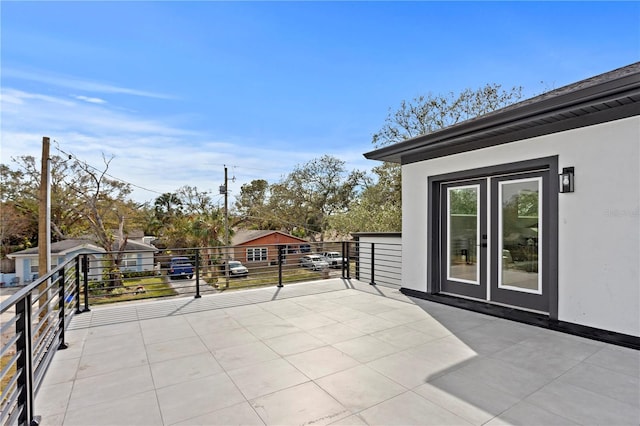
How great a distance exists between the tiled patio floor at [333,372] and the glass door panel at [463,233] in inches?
28.2

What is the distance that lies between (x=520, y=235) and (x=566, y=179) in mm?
861

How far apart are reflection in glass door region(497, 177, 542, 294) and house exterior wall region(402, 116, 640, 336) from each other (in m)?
0.32

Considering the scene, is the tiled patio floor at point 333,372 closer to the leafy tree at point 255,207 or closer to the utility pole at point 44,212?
the utility pole at point 44,212

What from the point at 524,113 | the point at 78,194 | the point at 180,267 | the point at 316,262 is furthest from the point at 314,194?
the point at 524,113

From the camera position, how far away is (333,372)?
2.63m

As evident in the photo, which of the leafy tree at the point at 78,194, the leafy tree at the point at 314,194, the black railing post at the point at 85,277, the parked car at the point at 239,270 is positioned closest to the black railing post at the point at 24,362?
the parked car at the point at 239,270

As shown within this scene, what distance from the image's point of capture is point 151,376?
2.60 m

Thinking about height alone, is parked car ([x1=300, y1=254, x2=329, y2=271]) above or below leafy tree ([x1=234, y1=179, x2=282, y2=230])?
below

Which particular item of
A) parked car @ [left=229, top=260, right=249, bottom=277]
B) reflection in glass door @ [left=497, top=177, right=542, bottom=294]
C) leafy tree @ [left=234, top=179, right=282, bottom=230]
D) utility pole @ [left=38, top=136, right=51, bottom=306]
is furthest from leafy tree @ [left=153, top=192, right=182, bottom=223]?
reflection in glass door @ [left=497, top=177, right=542, bottom=294]

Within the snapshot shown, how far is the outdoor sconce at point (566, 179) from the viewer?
11.5 ft

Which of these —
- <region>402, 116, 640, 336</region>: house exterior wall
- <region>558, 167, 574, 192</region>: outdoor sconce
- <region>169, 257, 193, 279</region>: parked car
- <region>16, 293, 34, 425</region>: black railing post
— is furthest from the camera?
<region>169, 257, 193, 279</region>: parked car

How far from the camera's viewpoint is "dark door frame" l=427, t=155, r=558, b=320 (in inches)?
144

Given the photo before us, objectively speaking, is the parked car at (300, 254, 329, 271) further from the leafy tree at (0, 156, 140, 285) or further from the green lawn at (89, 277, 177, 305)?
the leafy tree at (0, 156, 140, 285)

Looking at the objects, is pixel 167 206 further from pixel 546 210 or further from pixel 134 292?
pixel 546 210
